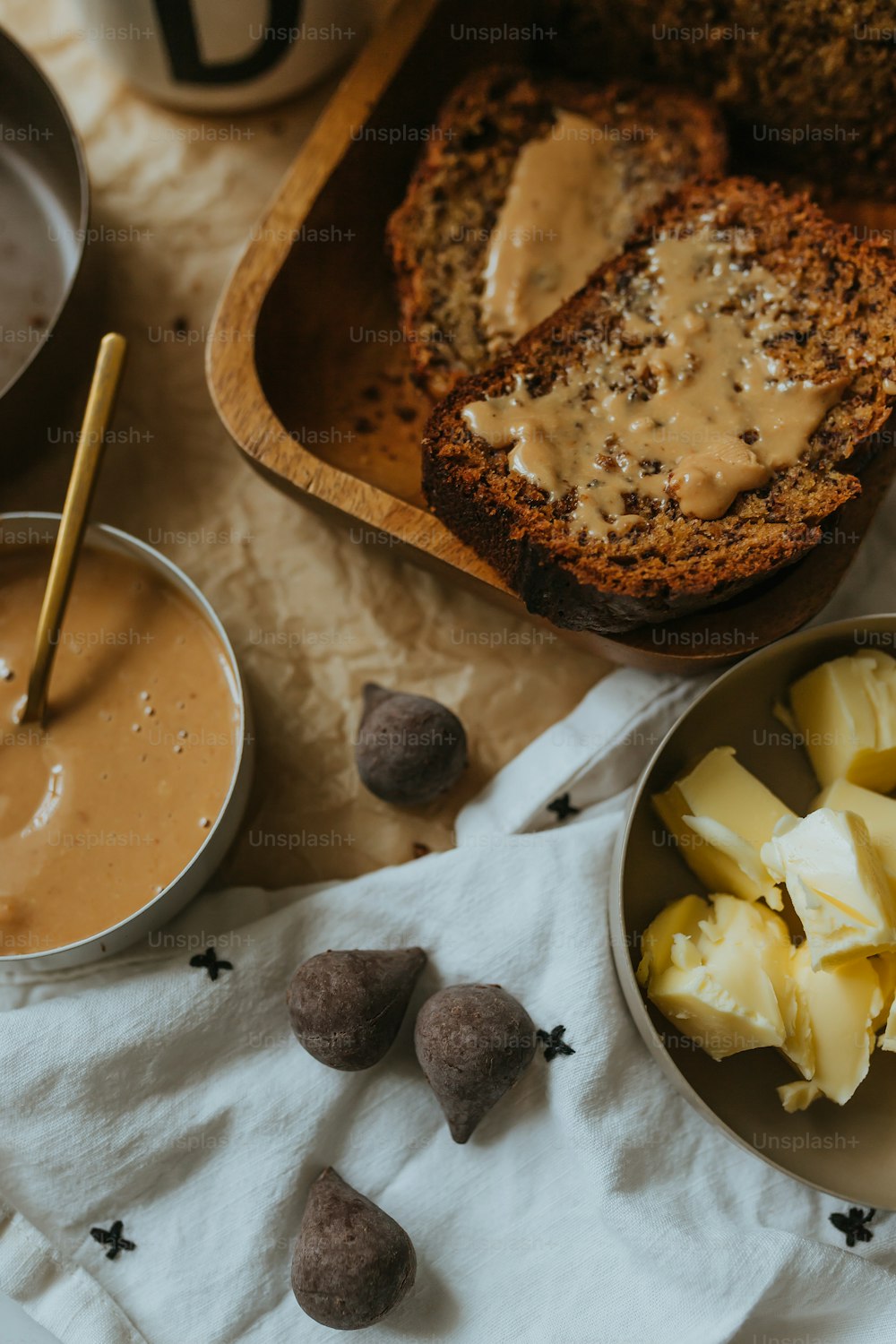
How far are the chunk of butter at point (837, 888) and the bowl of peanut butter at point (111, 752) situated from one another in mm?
866

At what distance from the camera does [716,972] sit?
1717mm

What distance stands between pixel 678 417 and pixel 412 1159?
4.16ft

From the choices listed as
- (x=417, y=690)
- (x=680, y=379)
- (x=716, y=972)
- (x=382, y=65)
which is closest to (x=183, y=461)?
(x=417, y=690)

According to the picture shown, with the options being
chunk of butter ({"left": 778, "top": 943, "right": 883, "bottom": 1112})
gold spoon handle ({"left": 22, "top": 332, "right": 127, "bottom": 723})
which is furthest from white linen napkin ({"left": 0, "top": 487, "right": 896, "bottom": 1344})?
gold spoon handle ({"left": 22, "top": 332, "right": 127, "bottom": 723})

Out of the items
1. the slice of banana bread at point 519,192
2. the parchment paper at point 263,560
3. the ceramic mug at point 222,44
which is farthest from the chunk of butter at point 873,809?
the ceramic mug at point 222,44

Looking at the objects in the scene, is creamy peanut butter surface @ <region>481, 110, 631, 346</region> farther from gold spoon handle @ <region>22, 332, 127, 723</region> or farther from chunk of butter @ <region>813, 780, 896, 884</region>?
chunk of butter @ <region>813, 780, 896, 884</region>

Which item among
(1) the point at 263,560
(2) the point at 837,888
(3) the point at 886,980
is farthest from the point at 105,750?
(3) the point at 886,980

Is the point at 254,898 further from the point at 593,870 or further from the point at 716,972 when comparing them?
the point at 716,972

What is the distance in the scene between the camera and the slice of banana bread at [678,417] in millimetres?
1780

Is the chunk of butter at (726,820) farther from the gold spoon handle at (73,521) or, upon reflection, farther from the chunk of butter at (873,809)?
→ the gold spoon handle at (73,521)

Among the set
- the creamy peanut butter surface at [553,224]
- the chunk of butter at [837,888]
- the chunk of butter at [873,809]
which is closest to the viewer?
the chunk of butter at [837,888]

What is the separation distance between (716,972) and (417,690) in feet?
2.41

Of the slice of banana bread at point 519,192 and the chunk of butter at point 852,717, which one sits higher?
the slice of banana bread at point 519,192

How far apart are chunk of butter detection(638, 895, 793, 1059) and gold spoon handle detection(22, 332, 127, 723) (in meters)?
1.05
